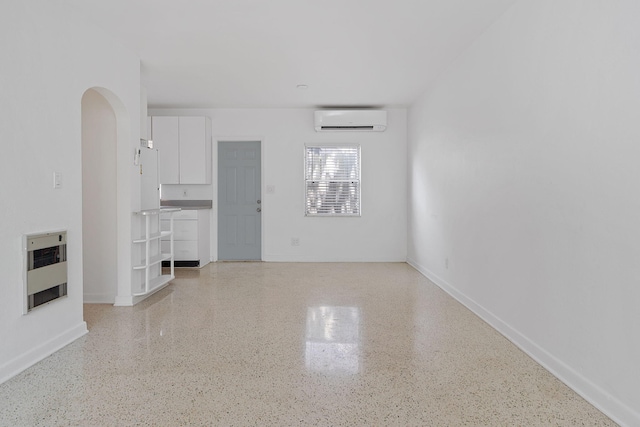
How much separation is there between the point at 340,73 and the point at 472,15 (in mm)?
1797

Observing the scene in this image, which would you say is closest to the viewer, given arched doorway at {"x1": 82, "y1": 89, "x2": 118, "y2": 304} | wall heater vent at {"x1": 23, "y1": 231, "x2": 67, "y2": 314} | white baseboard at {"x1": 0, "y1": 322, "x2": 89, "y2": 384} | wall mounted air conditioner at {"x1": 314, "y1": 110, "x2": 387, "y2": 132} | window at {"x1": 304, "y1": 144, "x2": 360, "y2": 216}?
white baseboard at {"x1": 0, "y1": 322, "x2": 89, "y2": 384}

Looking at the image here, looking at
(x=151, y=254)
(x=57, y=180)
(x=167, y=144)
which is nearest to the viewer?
(x=57, y=180)

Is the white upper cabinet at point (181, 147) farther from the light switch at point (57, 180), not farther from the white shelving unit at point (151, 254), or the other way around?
the light switch at point (57, 180)

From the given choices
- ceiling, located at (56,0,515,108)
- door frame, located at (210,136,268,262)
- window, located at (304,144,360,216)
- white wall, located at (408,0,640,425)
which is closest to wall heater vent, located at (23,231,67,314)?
ceiling, located at (56,0,515,108)

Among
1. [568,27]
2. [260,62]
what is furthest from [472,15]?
[260,62]

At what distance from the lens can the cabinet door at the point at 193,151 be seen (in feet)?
21.2

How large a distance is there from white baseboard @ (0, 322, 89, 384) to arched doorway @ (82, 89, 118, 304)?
95 centimetres

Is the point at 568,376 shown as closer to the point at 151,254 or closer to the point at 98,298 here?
the point at 151,254

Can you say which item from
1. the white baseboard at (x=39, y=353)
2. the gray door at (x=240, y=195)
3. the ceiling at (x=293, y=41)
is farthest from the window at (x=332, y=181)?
the white baseboard at (x=39, y=353)

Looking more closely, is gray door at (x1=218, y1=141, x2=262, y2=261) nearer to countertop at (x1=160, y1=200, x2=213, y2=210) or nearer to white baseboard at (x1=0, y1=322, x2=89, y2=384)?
countertop at (x1=160, y1=200, x2=213, y2=210)

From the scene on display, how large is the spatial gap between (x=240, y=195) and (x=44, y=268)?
413 centimetres

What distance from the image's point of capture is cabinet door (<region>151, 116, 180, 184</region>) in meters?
6.43

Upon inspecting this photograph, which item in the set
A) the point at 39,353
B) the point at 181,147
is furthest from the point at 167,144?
the point at 39,353

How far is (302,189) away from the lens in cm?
674
